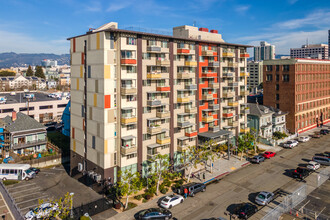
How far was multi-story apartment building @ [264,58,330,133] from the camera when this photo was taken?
9269 cm

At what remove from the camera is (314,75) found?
103 meters

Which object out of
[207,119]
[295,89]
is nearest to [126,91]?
[207,119]

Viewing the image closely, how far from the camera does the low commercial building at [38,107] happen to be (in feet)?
329

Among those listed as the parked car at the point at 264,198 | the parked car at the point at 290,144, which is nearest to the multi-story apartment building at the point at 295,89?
the parked car at the point at 290,144

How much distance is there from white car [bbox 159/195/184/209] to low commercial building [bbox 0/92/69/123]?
76245mm

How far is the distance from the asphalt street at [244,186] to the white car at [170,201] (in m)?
0.70

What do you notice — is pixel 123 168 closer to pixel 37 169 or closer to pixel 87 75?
pixel 87 75

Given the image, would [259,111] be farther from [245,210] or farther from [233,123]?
[245,210]

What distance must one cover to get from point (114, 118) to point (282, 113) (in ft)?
220

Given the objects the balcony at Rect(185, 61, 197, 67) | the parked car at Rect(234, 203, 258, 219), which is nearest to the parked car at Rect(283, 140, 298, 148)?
the balcony at Rect(185, 61, 197, 67)

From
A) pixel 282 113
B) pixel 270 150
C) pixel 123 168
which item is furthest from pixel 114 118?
pixel 282 113

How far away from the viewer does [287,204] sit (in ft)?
141

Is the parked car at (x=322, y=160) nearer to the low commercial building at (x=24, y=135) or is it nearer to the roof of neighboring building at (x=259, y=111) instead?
the roof of neighboring building at (x=259, y=111)

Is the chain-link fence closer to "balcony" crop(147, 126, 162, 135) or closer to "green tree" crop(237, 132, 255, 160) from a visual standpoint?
"green tree" crop(237, 132, 255, 160)
